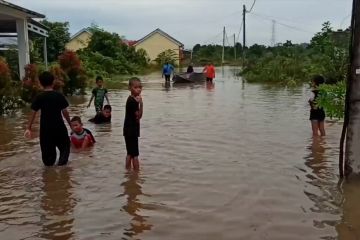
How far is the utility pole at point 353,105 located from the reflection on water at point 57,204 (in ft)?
12.2

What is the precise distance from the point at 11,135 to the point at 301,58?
28.9m

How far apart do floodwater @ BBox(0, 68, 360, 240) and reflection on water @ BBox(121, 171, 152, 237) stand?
1 centimetres

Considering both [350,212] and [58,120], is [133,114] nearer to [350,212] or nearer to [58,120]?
[58,120]

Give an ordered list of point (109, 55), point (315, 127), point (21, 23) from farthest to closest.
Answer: point (109, 55) < point (21, 23) < point (315, 127)

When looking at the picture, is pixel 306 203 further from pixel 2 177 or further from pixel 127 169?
pixel 2 177

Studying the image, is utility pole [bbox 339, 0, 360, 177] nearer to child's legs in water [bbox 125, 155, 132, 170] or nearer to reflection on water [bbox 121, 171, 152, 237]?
reflection on water [bbox 121, 171, 152, 237]

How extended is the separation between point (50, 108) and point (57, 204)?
6.21 feet

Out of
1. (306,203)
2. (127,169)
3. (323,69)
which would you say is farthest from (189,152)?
(323,69)

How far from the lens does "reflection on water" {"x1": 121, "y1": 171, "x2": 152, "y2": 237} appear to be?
17.4 feet

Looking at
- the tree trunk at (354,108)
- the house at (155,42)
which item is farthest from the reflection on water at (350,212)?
the house at (155,42)

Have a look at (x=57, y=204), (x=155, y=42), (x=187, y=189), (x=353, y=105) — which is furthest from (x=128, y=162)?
(x=155, y=42)

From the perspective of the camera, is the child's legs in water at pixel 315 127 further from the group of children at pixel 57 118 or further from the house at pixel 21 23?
the house at pixel 21 23

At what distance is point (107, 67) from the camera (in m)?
44.7

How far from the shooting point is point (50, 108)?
302 inches
